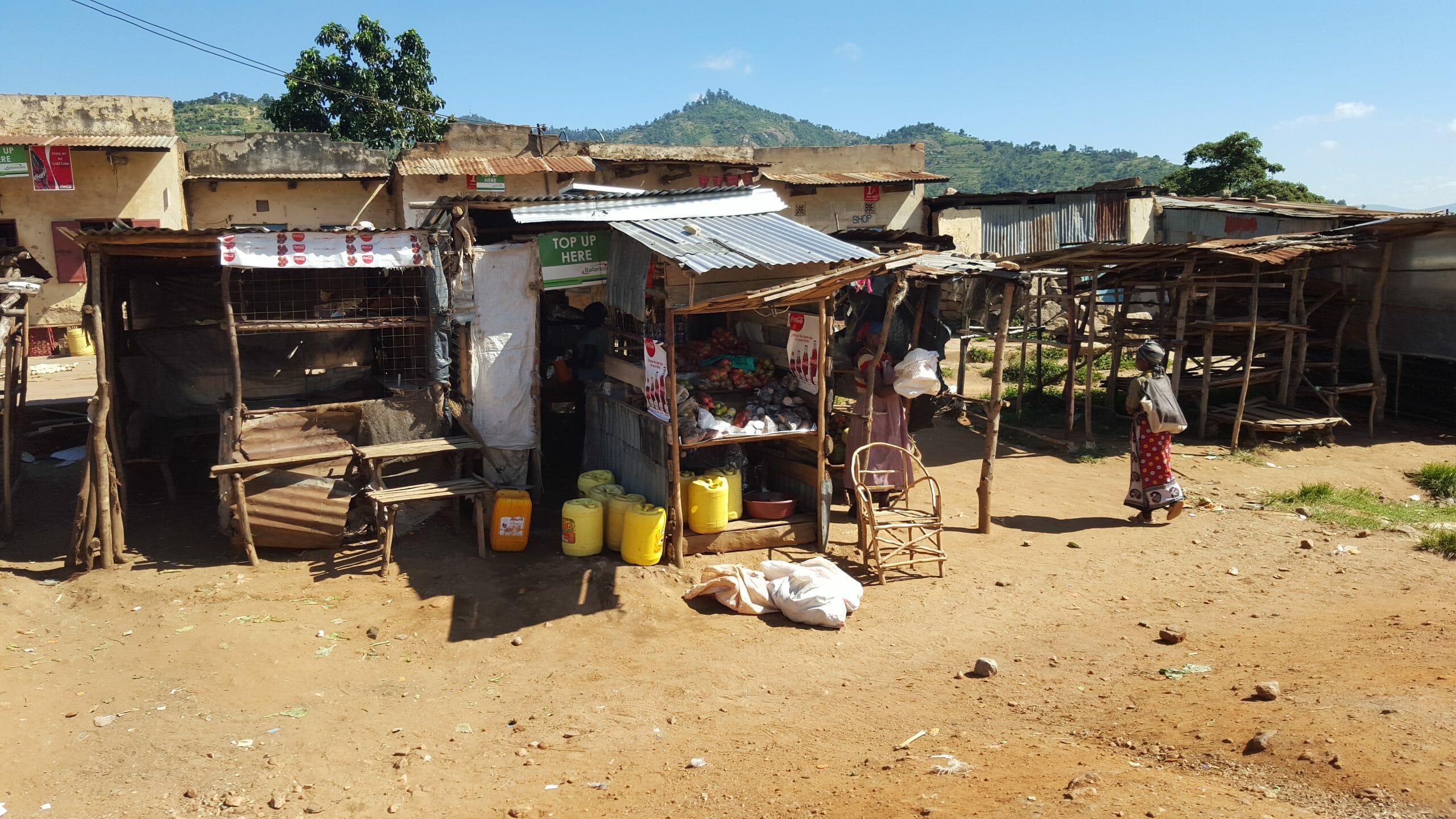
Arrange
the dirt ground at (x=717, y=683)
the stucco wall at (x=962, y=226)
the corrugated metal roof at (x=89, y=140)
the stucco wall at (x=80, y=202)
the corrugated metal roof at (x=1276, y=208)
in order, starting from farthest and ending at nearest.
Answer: the stucco wall at (x=962, y=226)
the stucco wall at (x=80, y=202)
the corrugated metal roof at (x=89, y=140)
the corrugated metal roof at (x=1276, y=208)
the dirt ground at (x=717, y=683)

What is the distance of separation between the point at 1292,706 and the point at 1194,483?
6.24m

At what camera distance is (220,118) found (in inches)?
2117

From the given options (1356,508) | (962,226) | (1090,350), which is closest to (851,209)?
(962,226)

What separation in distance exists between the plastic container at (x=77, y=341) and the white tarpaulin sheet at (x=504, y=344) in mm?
14999

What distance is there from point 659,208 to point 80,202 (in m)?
18.0

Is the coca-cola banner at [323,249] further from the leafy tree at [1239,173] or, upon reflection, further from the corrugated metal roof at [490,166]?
the leafy tree at [1239,173]

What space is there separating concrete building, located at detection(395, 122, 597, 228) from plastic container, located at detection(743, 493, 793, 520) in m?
14.9

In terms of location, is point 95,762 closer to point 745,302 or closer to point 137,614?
point 137,614

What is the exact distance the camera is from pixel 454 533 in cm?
888

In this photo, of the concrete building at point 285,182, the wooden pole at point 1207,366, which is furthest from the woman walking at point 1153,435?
the concrete building at point 285,182

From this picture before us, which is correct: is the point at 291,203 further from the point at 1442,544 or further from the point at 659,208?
the point at 1442,544

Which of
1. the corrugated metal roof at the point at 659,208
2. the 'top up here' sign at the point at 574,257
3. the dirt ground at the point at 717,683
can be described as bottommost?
the dirt ground at the point at 717,683

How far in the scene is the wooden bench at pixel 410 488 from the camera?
26.4 feet

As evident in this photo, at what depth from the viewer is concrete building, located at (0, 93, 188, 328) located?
65.1 feet
